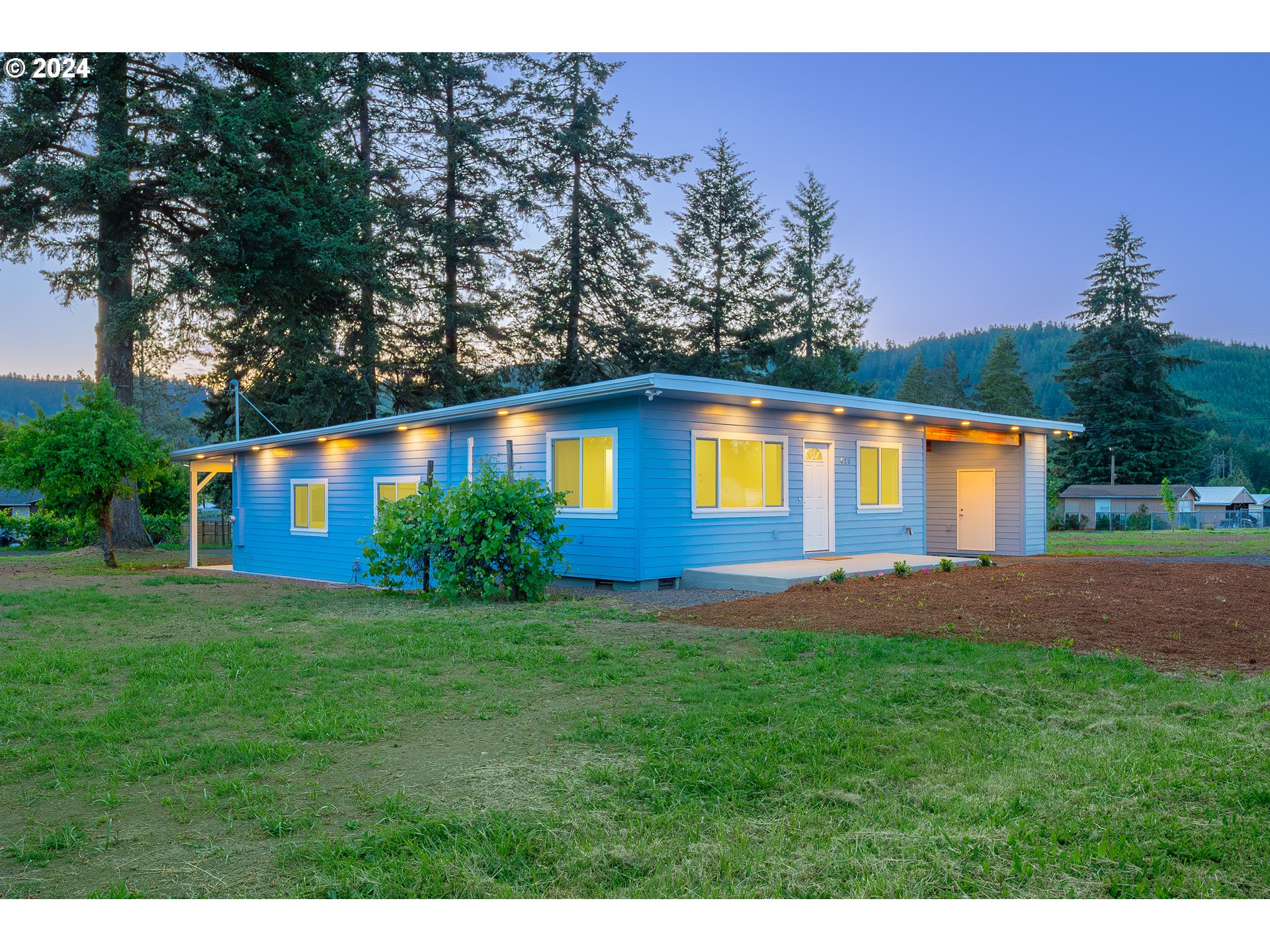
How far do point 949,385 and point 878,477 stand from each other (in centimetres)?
5587

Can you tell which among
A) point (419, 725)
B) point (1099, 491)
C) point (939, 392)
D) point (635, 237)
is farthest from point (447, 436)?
point (939, 392)

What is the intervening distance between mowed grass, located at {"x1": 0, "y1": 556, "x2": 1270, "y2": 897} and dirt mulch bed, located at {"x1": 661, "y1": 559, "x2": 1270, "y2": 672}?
0.76 metres

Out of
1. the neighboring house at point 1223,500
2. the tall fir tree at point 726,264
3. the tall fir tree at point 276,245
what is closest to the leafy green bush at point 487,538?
the tall fir tree at point 276,245

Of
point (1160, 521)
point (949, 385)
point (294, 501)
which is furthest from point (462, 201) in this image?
point (949, 385)

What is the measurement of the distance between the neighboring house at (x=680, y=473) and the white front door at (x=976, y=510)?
0.03 m

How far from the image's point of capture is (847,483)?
14.4 metres

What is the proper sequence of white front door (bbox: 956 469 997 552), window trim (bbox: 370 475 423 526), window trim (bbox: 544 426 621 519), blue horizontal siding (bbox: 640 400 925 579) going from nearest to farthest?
blue horizontal siding (bbox: 640 400 925 579) < window trim (bbox: 544 426 621 519) < window trim (bbox: 370 475 423 526) < white front door (bbox: 956 469 997 552)

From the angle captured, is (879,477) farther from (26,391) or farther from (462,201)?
(26,391)

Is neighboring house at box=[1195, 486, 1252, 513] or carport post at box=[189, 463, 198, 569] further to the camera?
neighboring house at box=[1195, 486, 1252, 513]

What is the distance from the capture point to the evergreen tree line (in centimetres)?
2003

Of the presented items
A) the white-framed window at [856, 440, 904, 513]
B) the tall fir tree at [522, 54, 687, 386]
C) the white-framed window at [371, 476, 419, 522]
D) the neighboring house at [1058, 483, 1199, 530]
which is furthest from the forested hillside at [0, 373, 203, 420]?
the white-framed window at [856, 440, 904, 513]

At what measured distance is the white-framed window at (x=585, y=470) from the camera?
11.6 meters

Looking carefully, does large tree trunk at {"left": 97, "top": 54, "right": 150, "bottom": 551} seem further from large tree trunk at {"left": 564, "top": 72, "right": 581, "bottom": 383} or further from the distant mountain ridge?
the distant mountain ridge

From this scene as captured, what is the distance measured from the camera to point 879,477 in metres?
15.0
